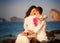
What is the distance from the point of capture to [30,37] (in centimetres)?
175

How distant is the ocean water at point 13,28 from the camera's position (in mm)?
1760

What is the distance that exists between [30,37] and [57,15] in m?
0.40

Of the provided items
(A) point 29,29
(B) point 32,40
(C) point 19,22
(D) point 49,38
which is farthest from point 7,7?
(D) point 49,38

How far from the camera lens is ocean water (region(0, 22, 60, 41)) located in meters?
1.76

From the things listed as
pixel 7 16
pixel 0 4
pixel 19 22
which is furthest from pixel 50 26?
pixel 0 4

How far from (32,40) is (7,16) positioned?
395 mm

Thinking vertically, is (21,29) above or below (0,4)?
below

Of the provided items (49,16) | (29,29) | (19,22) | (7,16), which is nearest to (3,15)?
(7,16)

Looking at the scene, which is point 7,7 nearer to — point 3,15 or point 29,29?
point 3,15

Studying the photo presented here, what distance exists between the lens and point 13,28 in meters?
1.78

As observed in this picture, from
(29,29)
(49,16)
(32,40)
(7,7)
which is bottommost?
(32,40)

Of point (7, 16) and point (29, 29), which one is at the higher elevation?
point (7, 16)

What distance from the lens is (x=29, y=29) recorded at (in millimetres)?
1774

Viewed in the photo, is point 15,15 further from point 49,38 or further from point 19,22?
point 49,38
